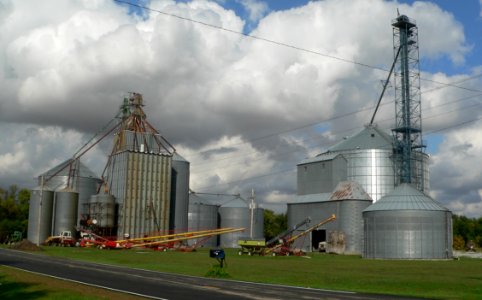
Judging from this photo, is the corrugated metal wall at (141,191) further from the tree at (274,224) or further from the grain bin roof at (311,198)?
the tree at (274,224)

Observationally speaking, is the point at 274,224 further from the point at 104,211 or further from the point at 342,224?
the point at 104,211

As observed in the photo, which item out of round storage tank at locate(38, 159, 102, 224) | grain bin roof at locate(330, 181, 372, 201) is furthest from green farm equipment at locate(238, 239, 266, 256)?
round storage tank at locate(38, 159, 102, 224)

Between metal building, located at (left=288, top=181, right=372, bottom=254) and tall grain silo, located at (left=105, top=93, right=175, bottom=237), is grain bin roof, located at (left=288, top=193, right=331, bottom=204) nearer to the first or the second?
metal building, located at (left=288, top=181, right=372, bottom=254)

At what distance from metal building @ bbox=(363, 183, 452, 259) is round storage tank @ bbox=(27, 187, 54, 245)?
206 feet

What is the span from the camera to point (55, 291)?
81.4ft

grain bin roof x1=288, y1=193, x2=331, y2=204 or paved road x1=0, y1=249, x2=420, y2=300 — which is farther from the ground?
grain bin roof x1=288, y1=193, x2=331, y2=204

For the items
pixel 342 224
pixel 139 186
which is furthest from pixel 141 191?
pixel 342 224

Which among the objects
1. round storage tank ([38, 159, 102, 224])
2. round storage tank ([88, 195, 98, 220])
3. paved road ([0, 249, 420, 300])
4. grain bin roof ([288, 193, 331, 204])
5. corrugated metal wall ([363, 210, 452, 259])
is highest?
round storage tank ([38, 159, 102, 224])

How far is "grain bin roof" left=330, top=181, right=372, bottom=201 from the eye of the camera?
10000 centimetres

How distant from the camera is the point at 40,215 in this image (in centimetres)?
10819

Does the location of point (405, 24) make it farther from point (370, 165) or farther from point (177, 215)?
point (177, 215)

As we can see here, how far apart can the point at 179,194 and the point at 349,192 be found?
118 feet

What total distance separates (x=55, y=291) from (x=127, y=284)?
5501 millimetres

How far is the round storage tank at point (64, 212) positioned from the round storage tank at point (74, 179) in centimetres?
724
